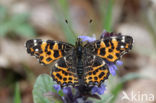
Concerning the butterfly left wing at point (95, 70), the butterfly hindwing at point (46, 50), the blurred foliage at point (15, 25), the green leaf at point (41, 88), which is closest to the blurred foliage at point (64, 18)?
the blurred foliage at point (15, 25)

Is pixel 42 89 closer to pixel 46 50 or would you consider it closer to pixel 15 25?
pixel 46 50

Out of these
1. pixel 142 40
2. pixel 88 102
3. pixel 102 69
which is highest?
pixel 142 40

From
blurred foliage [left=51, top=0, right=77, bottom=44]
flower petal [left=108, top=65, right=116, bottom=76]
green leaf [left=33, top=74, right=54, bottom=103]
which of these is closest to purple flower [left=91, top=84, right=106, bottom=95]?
flower petal [left=108, top=65, right=116, bottom=76]

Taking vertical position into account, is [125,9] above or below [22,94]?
above

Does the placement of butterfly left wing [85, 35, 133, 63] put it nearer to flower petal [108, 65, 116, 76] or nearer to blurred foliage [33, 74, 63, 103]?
flower petal [108, 65, 116, 76]

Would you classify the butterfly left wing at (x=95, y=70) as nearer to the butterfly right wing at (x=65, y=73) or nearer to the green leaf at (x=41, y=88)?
the butterfly right wing at (x=65, y=73)

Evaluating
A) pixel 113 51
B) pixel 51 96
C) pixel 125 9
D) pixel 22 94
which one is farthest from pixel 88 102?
pixel 125 9

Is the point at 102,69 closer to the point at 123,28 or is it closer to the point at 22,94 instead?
the point at 22,94
